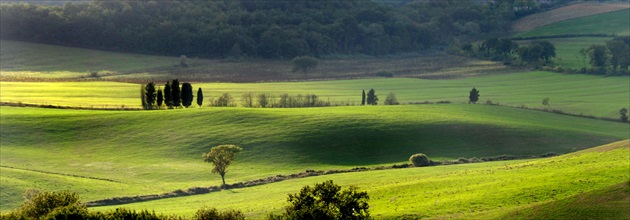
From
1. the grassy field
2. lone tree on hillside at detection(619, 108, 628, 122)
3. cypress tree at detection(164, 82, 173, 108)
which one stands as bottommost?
lone tree on hillside at detection(619, 108, 628, 122)

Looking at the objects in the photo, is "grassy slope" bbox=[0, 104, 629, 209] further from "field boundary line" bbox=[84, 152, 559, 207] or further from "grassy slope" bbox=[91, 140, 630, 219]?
"grassy slope" bbox=[91, 140, 630, 219]

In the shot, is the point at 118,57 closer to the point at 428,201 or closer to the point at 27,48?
the point at 27,48

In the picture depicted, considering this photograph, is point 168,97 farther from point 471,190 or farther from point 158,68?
point 471,190

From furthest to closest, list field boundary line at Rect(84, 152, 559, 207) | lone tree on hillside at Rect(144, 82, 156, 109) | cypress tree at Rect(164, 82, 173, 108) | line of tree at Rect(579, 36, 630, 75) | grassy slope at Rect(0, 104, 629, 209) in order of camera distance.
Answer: line of tree at Rect(579, 36, 630, 75) < cypress tree at Rect(164, 82, 173, 108) < lone tree on hillside at Rect(144, 82, 156, 109) < grassy slope at Rect(0, 104, 629, 209) < field boundary line at Rect(84, 152, 559, 207)

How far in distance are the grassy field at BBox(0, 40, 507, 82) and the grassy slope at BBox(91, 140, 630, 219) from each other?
3265 inches

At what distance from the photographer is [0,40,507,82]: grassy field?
156 metres

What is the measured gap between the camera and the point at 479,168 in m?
77.4

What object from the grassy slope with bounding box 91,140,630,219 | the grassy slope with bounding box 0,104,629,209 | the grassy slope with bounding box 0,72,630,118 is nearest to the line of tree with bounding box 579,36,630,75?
the grassy slope with bounding box 0,72,630,118

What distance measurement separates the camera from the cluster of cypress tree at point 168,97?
113 m

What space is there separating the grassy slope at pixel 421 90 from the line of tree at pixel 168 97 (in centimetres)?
273

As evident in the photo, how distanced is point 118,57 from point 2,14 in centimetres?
2930

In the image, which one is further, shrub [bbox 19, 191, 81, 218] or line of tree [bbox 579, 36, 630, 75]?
line of tree [bbox 579, 36, 630, 75]

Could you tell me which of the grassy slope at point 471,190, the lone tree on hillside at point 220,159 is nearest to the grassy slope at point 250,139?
the lone tree on hillside at point 220,159

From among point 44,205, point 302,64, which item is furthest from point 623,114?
point 44,205
